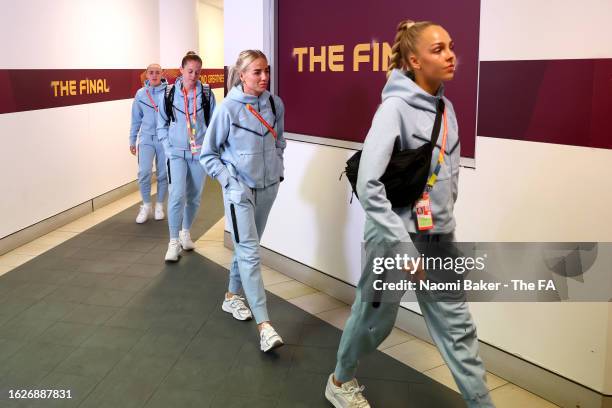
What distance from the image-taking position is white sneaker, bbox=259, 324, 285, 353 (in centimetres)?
336

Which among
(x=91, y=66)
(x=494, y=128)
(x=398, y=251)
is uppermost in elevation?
(x=91, y=66)

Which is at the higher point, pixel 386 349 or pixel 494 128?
pixel 494 128

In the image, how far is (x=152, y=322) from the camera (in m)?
3.82

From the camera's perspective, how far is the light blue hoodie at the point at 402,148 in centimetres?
217

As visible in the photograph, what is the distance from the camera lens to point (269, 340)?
3.36m

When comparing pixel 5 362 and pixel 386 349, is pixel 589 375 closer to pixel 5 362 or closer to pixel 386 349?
pixel 386 349

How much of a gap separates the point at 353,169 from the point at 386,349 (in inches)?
58.3

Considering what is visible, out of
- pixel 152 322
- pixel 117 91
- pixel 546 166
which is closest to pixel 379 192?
pixel 546 166

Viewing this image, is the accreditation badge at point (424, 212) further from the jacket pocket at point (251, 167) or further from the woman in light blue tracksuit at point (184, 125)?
the woman in light blue tracksuit at point (184, 125)

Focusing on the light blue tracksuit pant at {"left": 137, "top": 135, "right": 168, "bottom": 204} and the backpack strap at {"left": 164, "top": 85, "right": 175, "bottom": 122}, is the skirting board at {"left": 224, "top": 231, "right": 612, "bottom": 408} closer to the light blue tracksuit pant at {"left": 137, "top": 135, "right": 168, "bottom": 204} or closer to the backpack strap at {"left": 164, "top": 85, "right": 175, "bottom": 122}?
the backpack strap at {"left": 164, "top": 85, "right": 175, "bottom": 122}

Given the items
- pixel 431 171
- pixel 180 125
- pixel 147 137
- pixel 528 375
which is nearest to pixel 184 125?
pixel 180 125

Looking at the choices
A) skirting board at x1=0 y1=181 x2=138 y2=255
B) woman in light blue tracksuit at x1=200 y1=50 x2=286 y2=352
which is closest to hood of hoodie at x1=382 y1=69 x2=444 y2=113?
woman in light blue tracksuit at x1=200 y1=50 x2=286 y2=352

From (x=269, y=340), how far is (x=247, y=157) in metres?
1.00

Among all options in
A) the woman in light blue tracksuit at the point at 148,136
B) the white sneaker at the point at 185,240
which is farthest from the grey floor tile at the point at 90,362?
the woman in light blue tracksuit at the point at 148,136
